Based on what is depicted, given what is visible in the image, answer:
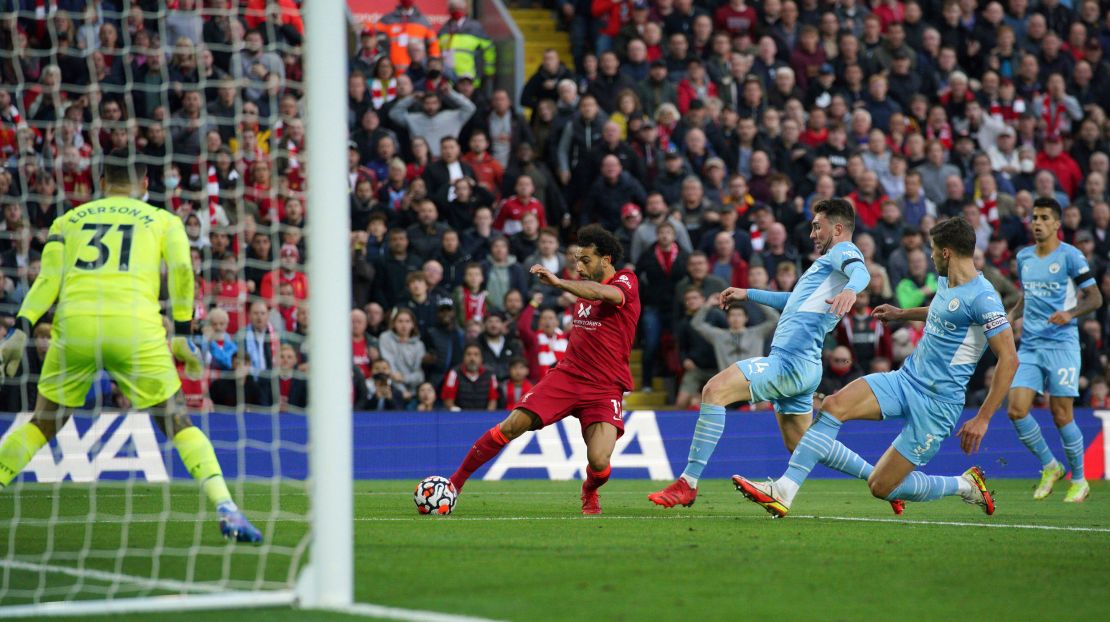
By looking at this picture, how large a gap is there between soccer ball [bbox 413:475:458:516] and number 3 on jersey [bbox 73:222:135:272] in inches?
124

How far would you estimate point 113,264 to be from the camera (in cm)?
787

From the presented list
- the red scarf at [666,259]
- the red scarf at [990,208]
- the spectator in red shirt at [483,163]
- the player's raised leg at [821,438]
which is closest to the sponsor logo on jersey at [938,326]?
the player's raised leg at [821,438]

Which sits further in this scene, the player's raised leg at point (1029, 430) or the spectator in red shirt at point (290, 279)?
the spectator in red shirt at point (290, 279)

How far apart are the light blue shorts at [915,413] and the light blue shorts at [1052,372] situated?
379 cm

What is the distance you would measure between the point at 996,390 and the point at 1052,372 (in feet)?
14.6

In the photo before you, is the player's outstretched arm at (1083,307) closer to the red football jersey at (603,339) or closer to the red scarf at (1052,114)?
the red football jersey at (603,339)

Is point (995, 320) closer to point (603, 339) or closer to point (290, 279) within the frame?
point (603, 339)

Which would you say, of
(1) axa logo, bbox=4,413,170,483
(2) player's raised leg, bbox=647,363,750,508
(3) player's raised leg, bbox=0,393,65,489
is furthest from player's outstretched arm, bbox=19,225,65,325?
(1) axa logo, bbox=4,413,170,483

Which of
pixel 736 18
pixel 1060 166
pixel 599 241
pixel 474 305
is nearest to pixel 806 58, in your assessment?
pixel 736 18

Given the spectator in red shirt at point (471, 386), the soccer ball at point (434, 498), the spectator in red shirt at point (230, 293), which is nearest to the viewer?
the soccer ball at point (434, 498)

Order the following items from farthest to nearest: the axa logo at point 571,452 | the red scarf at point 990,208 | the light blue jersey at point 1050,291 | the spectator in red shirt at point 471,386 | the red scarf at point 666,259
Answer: the red scarf at point 990,208
the red scarf at point 666,259
the spectator in red shirt at point 471,386
the axa logo at point 571,452
the light blue jersey at point 1050,291

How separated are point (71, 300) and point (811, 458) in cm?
486

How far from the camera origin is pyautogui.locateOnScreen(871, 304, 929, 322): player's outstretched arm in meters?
9.95

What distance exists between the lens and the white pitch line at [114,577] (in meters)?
6.30
